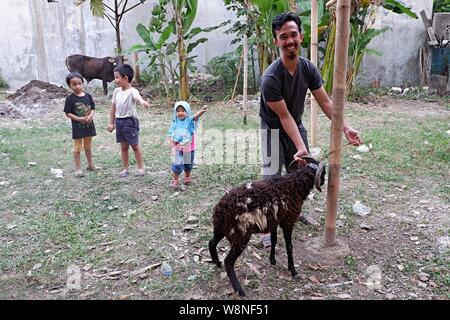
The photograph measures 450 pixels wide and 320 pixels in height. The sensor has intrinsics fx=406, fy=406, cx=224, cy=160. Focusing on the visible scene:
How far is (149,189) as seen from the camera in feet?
14.9

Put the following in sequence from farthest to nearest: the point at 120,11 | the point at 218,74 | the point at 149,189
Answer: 1. the point at 120,11
2. the point at 218,74
3. the point at 149,189

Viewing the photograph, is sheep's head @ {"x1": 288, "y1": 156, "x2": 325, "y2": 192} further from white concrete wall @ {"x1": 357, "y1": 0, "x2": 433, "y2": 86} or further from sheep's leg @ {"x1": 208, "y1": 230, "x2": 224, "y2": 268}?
white concrete wall @ {"x1": 357, "y1": 0, "x2": 433, "y2": 86}

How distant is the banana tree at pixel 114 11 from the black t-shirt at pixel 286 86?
745 cm

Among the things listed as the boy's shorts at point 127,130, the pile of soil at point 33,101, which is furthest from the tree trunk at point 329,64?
the pile of soil at point 33,101

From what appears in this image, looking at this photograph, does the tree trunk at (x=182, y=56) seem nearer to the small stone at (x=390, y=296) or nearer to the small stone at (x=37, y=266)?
the small stone at (x=37, y=266)

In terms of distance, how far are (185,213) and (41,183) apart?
2.01m

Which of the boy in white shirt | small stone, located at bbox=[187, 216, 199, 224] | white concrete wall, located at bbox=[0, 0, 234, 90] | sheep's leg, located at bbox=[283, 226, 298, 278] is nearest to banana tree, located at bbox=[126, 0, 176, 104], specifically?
white concrete wall, located at bbox=[0, 0, 234, 90]

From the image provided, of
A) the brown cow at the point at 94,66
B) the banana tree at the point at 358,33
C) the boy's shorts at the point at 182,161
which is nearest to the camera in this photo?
the boy's shorts at the point at 182,161

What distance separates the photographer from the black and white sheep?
265cm

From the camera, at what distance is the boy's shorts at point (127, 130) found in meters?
4.70

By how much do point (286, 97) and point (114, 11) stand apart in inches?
336

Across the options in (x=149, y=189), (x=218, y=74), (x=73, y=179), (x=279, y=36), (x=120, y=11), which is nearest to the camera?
(x=279, y=36)
